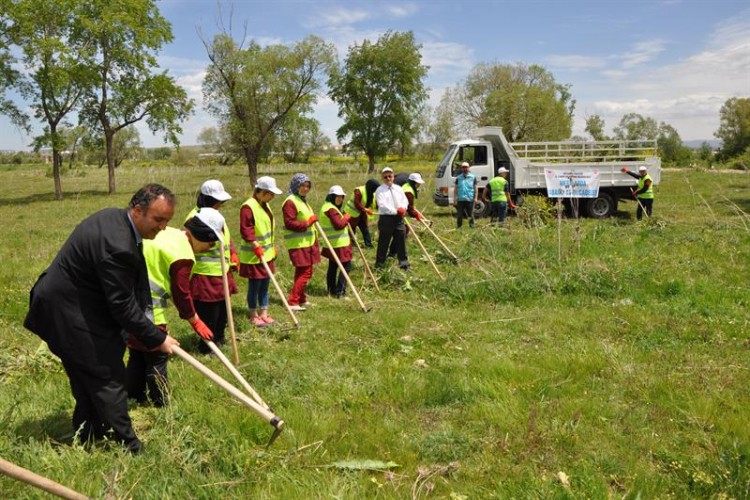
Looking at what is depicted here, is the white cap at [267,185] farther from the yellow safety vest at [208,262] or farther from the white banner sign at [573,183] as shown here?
the white banner sign at [573,183]

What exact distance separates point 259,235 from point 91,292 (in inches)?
121

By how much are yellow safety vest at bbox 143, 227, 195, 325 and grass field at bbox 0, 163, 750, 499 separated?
2.81ft

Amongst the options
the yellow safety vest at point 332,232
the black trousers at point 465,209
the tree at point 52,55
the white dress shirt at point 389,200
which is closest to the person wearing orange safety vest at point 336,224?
the yellow safety vest at point 332,232

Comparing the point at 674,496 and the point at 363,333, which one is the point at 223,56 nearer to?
the point at 363,333

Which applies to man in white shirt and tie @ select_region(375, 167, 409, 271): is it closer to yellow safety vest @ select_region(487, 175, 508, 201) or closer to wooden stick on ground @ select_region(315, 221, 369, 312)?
wooden stick on ground @ select_region(315, 221, 369, 312)

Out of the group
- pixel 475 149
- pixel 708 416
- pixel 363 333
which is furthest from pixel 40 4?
pixel 708 416

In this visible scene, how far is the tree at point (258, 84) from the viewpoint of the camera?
1163 inches

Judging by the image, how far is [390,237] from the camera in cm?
899

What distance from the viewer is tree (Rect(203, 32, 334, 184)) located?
29.5 meters

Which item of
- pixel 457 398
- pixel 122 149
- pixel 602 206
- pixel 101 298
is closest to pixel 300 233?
pixel 457 398

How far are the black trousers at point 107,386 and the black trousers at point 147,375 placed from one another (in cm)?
72

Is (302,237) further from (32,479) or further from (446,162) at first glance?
(446,162)

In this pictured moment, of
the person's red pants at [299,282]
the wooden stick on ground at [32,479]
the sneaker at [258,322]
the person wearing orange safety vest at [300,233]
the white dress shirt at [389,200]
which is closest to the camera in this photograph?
the wooden stick on ground at [32,479]

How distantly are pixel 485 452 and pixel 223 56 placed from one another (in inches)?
1183
